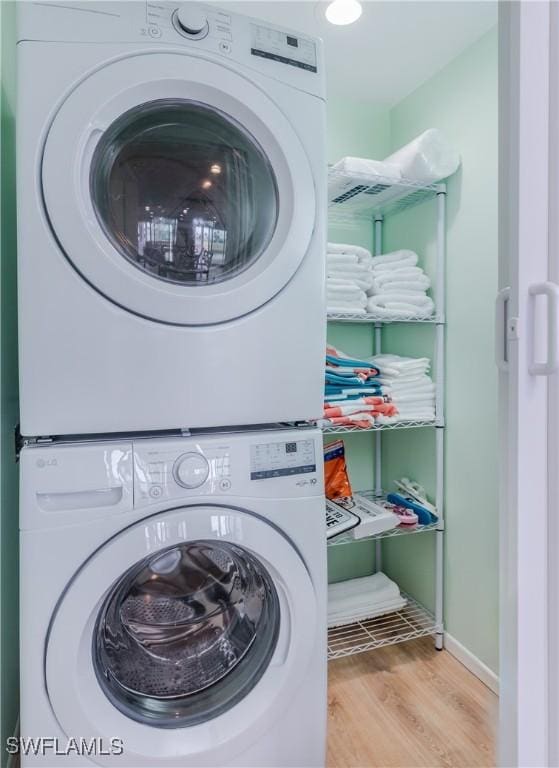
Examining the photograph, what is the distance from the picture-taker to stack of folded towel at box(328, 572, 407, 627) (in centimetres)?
178

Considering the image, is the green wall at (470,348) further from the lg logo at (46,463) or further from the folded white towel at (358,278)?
the lg logo at (46,463)

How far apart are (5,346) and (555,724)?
1242 millimetres

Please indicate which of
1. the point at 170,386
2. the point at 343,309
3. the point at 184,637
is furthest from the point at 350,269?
the point at 184,637

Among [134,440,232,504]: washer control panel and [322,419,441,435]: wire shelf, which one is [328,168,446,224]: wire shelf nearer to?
[322,419,441,435]: wire shelf

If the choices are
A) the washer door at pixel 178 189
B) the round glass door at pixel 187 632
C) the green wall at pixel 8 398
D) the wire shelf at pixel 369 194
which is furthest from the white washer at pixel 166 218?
the wire shelf at pixel 369 194

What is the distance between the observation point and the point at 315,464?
3.59ft

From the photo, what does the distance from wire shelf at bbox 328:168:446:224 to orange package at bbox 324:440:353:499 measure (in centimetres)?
100

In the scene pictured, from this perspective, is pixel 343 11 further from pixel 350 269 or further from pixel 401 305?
pixel 401 305

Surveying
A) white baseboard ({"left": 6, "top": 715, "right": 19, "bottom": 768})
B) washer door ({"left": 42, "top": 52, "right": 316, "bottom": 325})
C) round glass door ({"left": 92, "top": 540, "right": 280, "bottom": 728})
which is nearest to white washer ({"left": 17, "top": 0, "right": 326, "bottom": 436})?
washer door ({"left": 42, "top": 52, "right": 316, "bottom": 325})

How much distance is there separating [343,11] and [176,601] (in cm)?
182

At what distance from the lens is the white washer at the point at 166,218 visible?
2.95 feet

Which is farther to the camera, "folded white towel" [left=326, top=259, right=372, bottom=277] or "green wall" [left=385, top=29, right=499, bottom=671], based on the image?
"folded white towel" [left=326, top=259, right=372, bottom=277]

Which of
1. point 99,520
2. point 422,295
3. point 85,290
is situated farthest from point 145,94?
point 422,295

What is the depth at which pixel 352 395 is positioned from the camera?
1729 mm
